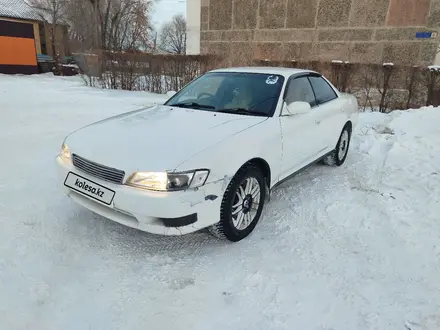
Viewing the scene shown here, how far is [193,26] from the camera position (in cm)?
1383

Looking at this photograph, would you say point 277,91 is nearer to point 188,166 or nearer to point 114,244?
point 188,166

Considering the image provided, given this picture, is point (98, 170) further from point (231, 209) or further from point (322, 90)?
point (322, 90)

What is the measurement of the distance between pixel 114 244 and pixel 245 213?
3.71 feet

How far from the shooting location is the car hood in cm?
247

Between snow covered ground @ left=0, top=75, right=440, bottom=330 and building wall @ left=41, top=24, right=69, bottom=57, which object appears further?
building wall @ left=41, top=24, right=69, bottom=57

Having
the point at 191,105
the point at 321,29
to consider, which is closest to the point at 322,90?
the point at 191,105

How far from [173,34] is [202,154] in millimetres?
68600

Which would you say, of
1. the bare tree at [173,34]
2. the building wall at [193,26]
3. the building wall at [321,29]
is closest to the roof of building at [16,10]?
the building wall at [193,26]

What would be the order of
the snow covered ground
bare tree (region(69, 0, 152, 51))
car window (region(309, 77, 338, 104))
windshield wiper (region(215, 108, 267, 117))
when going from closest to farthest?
the snow covered ground
windshield wiper (region(215, 108, 267, 117))
car window (region(309, 77, 338, 104))
bare tree (region(69, 0, 152, 51))

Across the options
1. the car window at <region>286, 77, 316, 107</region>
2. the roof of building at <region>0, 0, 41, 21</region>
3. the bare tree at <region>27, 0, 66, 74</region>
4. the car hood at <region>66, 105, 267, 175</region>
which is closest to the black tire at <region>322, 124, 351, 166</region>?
the car window at <region>286, 77, 316, 107</region>

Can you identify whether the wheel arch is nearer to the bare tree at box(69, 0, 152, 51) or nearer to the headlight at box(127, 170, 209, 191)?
the headlight at box(127, 170, 209, 191)

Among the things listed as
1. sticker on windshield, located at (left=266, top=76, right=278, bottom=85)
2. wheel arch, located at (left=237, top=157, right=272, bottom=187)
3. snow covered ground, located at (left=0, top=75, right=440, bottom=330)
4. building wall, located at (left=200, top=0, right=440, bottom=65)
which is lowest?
snow covered ground, located at (left=0, top=75, right=440, bottom=330)

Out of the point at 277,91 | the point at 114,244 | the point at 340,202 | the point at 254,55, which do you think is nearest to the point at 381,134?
the point at 340,202

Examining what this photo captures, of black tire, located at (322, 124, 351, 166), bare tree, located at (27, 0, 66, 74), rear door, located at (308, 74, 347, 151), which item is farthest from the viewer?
bare tree, located at (27, 0, 66, 74)
